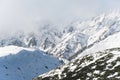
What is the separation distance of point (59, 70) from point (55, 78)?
4.60 m

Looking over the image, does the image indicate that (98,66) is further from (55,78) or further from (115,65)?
(55,78)

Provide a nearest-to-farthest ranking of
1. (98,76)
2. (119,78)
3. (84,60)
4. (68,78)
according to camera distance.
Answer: (119,78) → (98,76) → (68,78) → (84,60)

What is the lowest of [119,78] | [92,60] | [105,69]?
[119,78]

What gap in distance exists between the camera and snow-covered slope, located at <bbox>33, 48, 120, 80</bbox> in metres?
65.2

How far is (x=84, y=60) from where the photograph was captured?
3044 inches

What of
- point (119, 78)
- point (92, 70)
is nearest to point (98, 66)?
point (92, 70)

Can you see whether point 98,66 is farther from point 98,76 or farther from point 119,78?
point 119,78

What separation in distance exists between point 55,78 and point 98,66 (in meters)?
8.17

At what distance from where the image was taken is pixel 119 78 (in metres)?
61.8

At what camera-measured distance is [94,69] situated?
6881 centimetres

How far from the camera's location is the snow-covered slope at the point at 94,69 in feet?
214

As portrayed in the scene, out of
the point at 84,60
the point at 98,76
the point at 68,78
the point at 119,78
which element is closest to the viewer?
the point at 119,78

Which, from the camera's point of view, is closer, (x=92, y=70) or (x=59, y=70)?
(x=92, y=70)

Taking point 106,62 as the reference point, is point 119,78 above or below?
below
